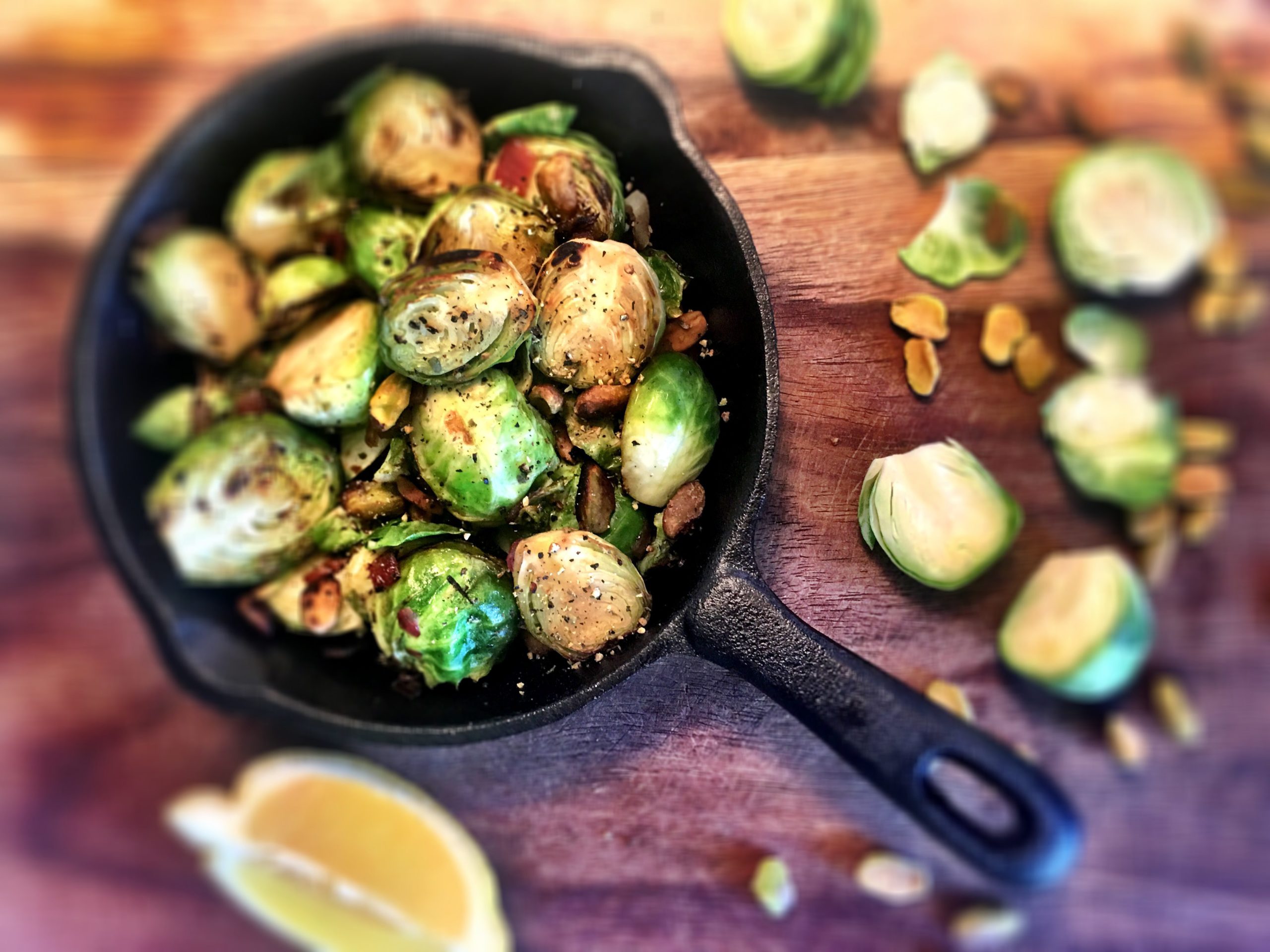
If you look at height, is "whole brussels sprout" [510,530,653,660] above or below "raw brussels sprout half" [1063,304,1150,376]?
below

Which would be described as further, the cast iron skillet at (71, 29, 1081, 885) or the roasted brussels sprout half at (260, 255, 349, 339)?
the roasted brussels sprout half at (260, 255, 349, 339)

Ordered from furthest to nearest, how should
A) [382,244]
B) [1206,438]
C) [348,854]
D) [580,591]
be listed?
1. [348,854]
2. [382,244]
3. [580,591]
4. [1206,438]

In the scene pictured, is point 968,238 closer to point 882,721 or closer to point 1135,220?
point 1135,220

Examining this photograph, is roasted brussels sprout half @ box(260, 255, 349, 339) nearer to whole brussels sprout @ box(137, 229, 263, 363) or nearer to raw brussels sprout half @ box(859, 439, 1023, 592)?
whole brussels sprout @ box(137, 229, 263, 363)

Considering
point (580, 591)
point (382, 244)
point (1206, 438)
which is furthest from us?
point (382, 244)

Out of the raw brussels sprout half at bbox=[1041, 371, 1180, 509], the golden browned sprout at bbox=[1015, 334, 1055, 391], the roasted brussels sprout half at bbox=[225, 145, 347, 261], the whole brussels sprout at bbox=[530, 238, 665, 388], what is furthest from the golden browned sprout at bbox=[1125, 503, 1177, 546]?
the roasted brussels sprout half at bbox=[225, 145, 347, 261]

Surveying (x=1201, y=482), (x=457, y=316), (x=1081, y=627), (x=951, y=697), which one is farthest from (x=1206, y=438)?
(x=457, y=316)

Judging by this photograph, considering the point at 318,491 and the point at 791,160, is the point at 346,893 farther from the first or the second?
the point at 791,160
